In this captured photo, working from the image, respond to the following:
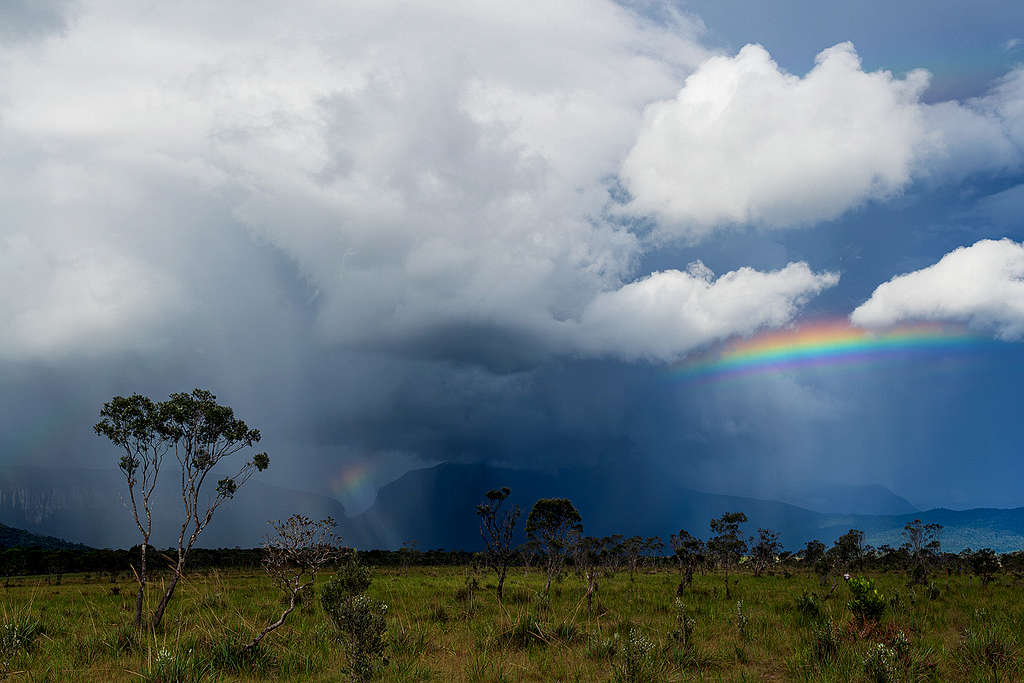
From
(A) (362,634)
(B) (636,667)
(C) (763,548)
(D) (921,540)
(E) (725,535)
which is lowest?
(C) (763,548)

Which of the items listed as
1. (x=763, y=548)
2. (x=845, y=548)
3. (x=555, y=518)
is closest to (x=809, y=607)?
(x=555, y=518)

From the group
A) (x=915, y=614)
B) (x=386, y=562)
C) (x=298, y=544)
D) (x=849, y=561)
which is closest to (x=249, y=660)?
(x=298, y=544)

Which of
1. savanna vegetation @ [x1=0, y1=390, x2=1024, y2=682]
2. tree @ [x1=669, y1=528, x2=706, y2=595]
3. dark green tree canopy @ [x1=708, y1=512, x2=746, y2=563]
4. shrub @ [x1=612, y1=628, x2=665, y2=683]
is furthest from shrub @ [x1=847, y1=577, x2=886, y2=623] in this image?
dark green tree canopy @ [x1=708, y1=512, x2=746, y2=563]

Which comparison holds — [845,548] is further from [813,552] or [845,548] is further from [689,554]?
[813,552]

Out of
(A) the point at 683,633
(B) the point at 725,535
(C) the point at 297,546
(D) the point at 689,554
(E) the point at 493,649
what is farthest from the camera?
(B) the point at 725,535

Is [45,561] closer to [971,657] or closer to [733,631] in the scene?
[733,631]

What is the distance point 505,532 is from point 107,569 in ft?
307

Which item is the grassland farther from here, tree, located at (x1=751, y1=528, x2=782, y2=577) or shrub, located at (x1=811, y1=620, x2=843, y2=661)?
tree, located at (x1=751, y1=528, x2=782, y2=577)

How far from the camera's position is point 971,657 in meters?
11.4

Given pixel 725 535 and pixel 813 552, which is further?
pixel 813 552

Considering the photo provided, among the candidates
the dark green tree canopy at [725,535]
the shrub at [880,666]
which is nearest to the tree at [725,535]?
the dark green tree canopy at [725,535]

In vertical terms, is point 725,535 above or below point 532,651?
below

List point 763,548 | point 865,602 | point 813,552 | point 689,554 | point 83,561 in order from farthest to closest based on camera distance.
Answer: point 83,561, point 813,552, point 763,548, point 689,554, point 865,602

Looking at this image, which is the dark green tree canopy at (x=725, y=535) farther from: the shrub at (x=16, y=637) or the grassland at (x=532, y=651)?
the shrub at (x=16, y=637)
